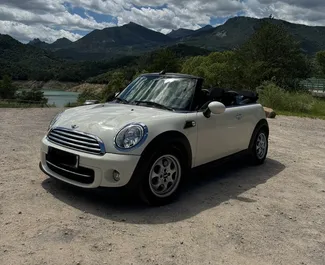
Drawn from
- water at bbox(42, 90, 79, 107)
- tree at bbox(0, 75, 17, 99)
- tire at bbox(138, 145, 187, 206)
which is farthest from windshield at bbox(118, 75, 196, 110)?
tree at bbox(0, 75, 17, 99)

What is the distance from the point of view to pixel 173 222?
3.69 metres

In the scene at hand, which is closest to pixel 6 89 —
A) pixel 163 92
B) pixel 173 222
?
pixel 163 92

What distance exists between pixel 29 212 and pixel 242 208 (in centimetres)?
243

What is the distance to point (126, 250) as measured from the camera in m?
3.05

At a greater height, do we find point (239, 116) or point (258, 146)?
point (239, 116)

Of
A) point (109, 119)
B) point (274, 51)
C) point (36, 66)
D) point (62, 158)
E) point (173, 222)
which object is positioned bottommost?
point (173, 222)

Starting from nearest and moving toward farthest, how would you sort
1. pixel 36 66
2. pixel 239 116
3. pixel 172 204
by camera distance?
pixel 172 204
pixel 239 116
pixel 36 66

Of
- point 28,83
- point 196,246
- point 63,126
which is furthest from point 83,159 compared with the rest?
point 28,83

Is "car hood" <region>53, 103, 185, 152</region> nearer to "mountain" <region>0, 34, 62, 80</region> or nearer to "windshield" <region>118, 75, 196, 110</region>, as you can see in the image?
"windshield" <region>118, 75, 196, 110</region>

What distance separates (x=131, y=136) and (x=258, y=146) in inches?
125

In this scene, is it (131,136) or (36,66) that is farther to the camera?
(36,66)

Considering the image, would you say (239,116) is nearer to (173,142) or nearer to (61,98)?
(173,142)

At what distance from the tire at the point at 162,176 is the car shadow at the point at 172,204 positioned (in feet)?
0.41

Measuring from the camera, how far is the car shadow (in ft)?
12.4
